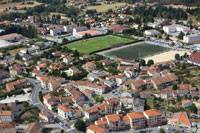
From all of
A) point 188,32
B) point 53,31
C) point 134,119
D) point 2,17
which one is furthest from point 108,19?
point 134,119

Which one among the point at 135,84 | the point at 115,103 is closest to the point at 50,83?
the point at 115,103

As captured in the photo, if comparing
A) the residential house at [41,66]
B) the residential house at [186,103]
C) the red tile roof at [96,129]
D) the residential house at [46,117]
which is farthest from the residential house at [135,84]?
the residential house at [41,66]

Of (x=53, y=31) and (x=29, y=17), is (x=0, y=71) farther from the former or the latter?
(x=29, y=17)

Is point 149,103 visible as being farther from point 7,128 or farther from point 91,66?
point 7,128

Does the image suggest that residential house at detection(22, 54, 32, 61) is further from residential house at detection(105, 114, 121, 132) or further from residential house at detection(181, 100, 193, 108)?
residential house at detection(181, 100, 193, 108)

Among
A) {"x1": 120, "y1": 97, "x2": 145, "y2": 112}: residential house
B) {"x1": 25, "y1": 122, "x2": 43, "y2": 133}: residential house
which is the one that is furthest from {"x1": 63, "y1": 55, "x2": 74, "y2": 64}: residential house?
{"x1": 25, "y1": 122, "x2": 43, "y2": 133}: residential house

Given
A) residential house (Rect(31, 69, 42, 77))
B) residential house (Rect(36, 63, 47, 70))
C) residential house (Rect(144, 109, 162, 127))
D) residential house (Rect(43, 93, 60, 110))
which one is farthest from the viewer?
residential house (Rect(36, 63, 47, 70))
